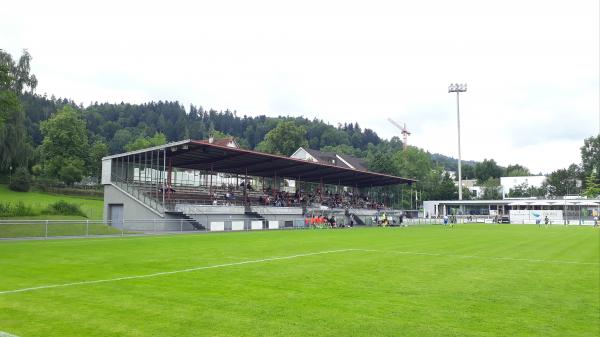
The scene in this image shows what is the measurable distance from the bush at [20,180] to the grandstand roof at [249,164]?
1212 inches

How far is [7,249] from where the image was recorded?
19531mm

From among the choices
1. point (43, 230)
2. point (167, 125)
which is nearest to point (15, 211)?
point (43, 230)

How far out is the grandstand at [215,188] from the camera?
42344mm

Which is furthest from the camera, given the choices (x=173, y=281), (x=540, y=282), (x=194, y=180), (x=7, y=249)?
(x=194, y=180)

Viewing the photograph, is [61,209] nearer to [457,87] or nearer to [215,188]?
[215,188]

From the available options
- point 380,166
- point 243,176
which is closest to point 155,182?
point 243,176

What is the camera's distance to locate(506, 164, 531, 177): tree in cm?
15946

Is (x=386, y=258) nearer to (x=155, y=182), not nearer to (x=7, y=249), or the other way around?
(x=7, y=249)

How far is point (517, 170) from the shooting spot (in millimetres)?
162875

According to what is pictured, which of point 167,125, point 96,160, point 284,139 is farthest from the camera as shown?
point 167,125

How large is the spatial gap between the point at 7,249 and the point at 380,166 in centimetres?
8820

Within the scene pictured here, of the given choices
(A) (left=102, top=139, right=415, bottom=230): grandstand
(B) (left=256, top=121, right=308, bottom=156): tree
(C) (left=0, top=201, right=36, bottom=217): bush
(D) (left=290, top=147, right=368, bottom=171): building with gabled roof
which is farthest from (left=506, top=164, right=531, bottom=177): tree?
(C) (left=0, top=201, right=36, bottom=217): bush

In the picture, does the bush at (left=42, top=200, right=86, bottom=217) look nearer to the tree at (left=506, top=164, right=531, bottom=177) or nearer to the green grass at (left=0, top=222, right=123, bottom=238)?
the green grass at (left=0, top=222, right=123, bottom=238)

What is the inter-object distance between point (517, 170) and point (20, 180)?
151 m
